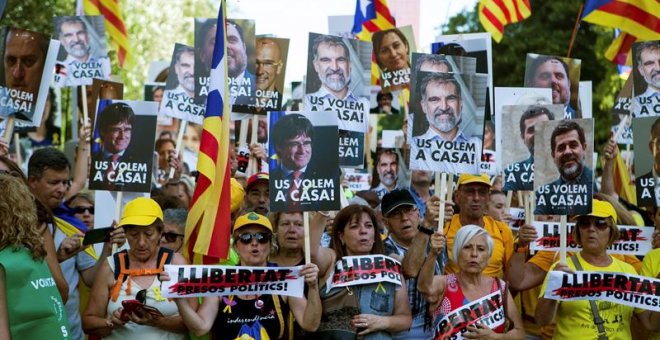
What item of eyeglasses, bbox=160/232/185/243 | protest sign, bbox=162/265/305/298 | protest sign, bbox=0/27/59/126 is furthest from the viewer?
protest sign, bbox=0/27/59/126

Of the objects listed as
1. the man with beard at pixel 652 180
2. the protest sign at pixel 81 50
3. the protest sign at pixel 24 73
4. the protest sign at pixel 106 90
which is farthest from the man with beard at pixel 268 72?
the man with beard at pixel 652 180

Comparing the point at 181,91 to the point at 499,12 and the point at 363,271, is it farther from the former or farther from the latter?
the point at 363,271

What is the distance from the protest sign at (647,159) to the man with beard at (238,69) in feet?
12.0

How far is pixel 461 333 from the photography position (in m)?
7.44

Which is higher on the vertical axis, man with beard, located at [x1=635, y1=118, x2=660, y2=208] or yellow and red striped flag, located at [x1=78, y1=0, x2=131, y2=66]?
yellow and red striped flag, located at [x1=78, y1=0, x2=131, y2=66]

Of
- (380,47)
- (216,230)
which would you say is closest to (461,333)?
(216,230)

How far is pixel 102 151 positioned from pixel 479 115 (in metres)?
3.18

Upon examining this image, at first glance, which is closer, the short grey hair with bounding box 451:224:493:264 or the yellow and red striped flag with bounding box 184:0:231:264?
the short grey hair with bounding box 451:224:493:264

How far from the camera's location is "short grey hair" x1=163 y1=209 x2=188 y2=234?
27.8ft

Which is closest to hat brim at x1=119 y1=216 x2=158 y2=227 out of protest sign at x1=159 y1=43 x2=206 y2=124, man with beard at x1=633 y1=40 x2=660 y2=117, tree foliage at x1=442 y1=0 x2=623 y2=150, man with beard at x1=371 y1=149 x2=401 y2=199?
protest sign at x1=159 y1=43 x2=206 y2=124

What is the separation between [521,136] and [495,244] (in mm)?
903

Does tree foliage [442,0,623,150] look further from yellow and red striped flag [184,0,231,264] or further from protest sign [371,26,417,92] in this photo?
yellow and red striped flag [184,0,231,264]

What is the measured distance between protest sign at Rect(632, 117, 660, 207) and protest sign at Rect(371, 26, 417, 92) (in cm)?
338

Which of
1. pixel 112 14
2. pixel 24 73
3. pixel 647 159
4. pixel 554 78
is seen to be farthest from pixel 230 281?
pixel 112 14
